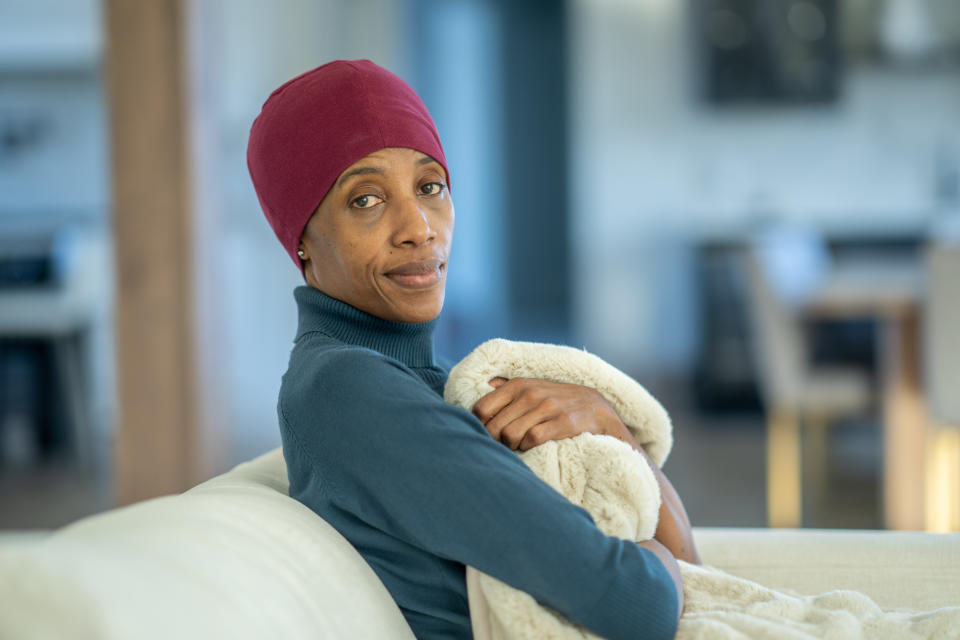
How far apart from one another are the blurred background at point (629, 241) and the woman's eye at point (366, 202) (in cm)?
193

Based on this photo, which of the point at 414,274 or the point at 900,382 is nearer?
the point at 414,274

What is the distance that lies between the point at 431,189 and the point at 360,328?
0.15m

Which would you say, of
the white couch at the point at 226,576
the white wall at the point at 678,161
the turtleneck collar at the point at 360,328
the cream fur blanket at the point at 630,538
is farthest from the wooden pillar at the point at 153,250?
the white wall at the point at 678,161

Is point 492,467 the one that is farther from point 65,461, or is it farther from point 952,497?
point 65,461

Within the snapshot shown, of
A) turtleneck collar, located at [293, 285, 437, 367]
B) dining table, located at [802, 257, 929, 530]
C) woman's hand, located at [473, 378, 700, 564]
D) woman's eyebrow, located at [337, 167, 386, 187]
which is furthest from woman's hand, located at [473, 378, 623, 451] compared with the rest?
dining table, located at [802, 257, 929, 530]

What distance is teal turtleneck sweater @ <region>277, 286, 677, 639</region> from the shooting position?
77 cm

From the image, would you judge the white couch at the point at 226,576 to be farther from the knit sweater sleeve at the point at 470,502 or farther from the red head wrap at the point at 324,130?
the red head wrap at the point at 324,130

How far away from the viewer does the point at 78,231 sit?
4688 mm

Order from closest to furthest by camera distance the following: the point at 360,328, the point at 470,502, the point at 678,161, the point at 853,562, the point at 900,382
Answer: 1. the point at 470,502
2. the point at 360,328
3. the point at 853,562
4. the point at 900,382
5. the point at 678,161

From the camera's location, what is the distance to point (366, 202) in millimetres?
951

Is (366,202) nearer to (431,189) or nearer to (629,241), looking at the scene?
(431,189)

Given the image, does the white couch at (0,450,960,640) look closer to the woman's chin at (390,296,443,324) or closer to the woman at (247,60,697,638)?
the woman at (247,60,697,638)

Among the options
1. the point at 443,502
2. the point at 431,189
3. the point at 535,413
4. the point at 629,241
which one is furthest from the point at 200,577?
the point at 629,241

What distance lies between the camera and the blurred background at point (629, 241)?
9.05 feet
